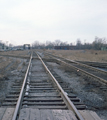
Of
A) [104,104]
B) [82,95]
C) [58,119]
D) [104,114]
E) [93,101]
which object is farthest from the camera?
[82,95]

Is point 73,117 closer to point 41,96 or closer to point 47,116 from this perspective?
point 47,116

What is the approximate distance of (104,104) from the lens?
5227mm

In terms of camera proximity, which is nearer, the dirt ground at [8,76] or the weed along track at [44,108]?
the weed along track at [44,108]

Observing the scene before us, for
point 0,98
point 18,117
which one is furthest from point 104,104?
point 0,98

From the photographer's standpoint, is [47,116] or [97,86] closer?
[47,116]

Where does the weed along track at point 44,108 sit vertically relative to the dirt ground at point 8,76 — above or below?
above

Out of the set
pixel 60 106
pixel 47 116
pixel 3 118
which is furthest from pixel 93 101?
pixel 3 118

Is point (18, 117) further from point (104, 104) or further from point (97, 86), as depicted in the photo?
point (97, 86)

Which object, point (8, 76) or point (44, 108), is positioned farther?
point (8, 76)

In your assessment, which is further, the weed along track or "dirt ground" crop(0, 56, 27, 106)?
"dirt ground" crop(0, 56, 27, 106)

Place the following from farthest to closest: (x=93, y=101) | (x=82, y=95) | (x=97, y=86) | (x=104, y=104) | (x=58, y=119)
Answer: (x=97, y=86) → (x=82, y=95) → (x=93, y=101) → (x=104, y=104) → (x=58, y=119)

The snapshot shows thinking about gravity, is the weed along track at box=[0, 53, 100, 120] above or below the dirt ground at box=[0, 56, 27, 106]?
above

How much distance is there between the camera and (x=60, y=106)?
476 centimetres

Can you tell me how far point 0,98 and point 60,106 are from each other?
96.4 inches
